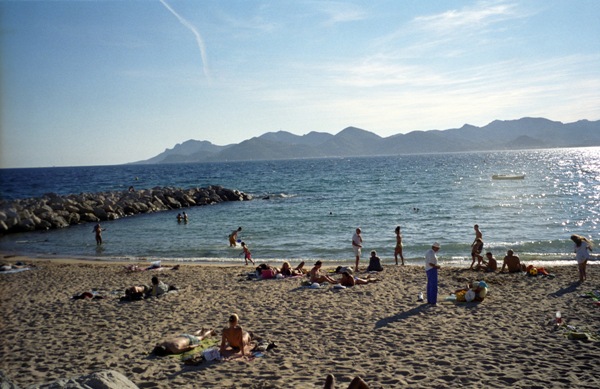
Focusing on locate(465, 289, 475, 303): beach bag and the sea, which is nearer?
locate(465, 289, 475, 303): beach bag

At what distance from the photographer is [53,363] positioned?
26.8 feet

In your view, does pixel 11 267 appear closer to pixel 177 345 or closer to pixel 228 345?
pixel 177 345

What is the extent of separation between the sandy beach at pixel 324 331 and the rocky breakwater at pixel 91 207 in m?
20.8

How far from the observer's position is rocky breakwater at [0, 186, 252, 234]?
109 feet

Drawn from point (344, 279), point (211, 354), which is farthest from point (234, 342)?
point (344, 279)

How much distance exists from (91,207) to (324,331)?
35.6m

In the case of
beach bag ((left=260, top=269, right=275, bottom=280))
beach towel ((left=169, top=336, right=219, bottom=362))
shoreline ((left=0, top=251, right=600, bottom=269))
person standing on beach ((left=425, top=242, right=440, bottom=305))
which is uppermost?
person standing on beach ((left=425, top=242, right=440, bottom=305))

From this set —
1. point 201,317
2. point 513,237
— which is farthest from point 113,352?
point 513,237

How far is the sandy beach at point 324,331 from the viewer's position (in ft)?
24.2

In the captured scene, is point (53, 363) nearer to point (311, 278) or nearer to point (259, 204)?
point (311, 278)

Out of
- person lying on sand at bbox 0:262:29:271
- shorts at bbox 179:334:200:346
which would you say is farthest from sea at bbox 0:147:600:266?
shorts at bbox 179:334:200:346

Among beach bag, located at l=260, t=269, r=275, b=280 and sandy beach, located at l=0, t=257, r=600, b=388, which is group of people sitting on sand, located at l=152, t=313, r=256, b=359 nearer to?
sandy beach, located at l=0, t=257, r=600, b=388

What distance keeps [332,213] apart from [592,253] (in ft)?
62.8

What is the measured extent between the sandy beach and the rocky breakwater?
Answer: 68.1 ft
